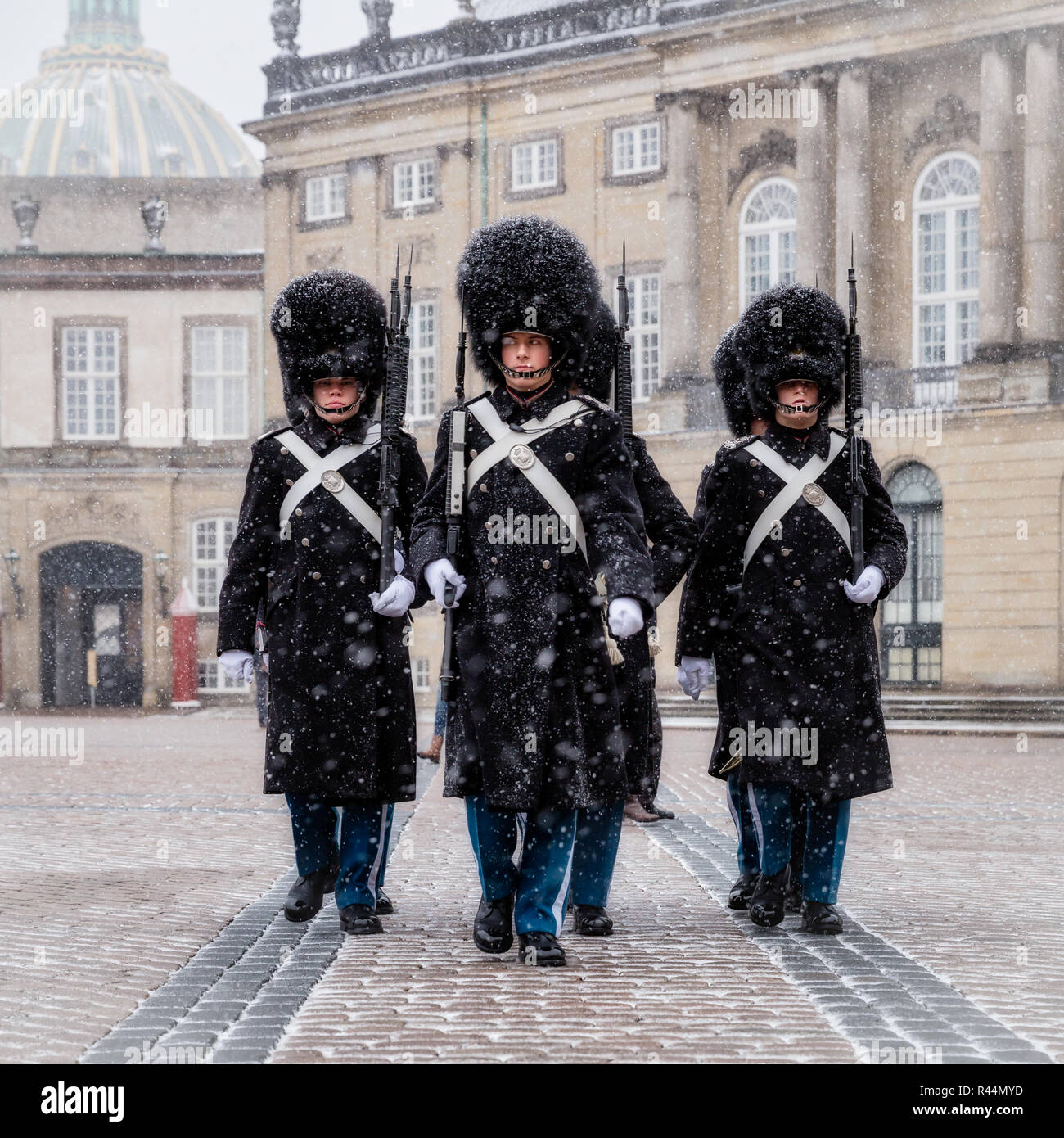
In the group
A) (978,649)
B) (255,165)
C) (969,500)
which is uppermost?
(255,165)

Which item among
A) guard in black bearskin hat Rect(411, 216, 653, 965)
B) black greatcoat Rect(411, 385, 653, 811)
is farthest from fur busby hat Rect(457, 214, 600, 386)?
black greatcoat Rect(411, 385, 653, 811)

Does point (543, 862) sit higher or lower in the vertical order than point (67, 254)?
lower

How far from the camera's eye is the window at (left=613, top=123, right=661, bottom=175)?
34281 millimetres

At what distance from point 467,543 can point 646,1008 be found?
1.79 metres

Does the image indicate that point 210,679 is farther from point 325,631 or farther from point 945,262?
point 325,631

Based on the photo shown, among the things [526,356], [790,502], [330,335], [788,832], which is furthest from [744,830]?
[330,335]

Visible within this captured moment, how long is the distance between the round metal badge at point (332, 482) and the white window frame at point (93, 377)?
108 ft

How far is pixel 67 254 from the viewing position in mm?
38594

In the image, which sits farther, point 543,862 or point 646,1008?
point 543,862

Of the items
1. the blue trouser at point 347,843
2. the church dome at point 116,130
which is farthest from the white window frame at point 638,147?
the church dome at point 116,130

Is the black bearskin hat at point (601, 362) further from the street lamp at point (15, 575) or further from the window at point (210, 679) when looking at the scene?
the street lamp at point (15, 575)

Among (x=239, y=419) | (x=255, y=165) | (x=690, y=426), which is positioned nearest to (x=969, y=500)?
(x=690, y=426)

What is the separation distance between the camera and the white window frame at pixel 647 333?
34.3m
